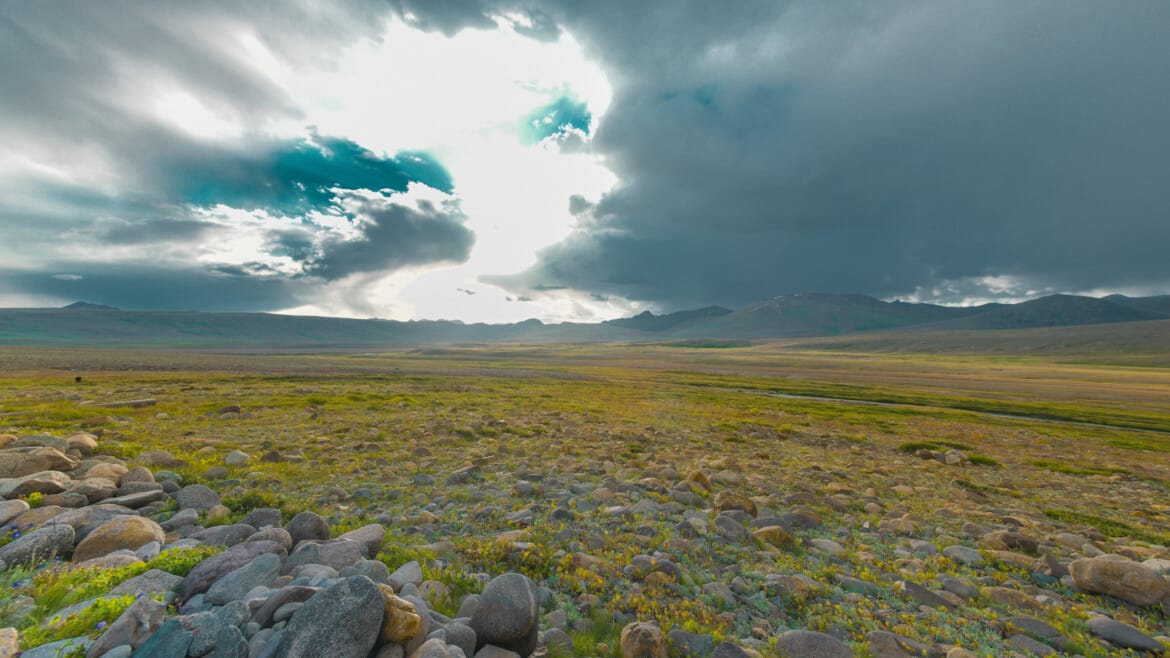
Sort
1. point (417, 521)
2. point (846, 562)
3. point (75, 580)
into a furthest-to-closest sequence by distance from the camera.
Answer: point (417, 521)
point (846, 562)
point (75, 580)

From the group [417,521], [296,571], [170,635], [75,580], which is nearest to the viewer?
[170,635]

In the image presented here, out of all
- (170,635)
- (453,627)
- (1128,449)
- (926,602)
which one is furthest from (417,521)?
(1128,449)

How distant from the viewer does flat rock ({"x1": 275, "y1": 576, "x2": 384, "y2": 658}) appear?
4.70 m

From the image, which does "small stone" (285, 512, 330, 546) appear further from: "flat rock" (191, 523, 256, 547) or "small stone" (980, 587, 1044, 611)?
"small stone" (980, 587, 1044, 611)

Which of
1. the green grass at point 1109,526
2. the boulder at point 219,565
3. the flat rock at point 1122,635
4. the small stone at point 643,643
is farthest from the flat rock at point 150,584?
the green grass at point 1109,526

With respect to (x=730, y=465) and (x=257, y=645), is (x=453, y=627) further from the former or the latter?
(x=730, y=465)

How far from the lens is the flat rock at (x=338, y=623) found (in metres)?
4.70

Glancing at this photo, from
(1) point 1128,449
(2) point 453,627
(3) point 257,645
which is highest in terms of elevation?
(3) point 257,645

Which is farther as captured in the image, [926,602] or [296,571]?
[926,602]

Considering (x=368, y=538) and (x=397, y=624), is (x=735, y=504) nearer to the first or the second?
(x=368, y=538)

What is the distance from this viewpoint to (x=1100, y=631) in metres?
6.99

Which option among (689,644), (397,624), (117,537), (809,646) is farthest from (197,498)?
(809,646)

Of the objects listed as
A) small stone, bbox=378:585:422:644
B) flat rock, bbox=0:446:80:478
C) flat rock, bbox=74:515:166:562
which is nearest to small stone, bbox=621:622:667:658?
small stone, bbox=378:585:422:644

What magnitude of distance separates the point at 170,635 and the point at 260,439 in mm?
16944
